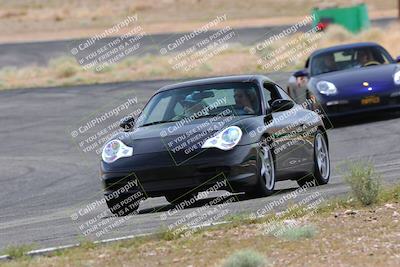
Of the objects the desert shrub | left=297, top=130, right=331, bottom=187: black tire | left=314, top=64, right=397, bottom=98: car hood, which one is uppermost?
the desert shrub

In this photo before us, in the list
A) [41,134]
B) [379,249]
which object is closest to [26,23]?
[41,134]

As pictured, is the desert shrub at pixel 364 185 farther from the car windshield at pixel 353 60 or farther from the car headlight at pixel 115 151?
the car windshield at pixel 353 60

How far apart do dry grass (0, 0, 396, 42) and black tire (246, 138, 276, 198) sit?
172 feet

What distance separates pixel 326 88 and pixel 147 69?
19.0m

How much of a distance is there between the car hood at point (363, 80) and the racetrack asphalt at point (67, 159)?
68cm

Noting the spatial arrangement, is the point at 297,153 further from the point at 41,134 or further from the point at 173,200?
the point at 41,134

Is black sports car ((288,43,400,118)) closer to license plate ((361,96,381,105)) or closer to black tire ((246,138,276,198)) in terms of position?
license plate ((361,96,381,105))

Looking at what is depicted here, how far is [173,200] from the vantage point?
12656mm

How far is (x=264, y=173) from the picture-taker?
12125 millimetres

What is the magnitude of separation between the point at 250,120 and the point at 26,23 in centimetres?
6776

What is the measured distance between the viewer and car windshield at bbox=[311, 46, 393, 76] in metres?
21.7

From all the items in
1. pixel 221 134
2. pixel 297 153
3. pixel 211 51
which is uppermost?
pixel 221 134

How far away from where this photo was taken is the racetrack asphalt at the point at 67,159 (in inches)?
442

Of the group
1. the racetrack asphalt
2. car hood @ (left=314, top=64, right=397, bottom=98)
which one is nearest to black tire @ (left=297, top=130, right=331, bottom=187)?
the racetrack asphalt
